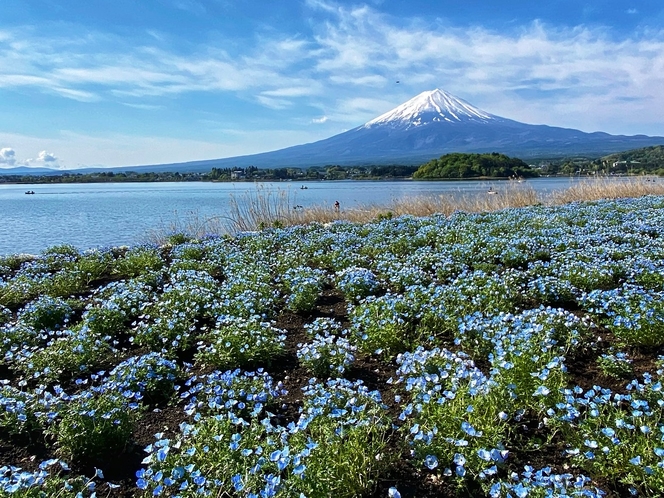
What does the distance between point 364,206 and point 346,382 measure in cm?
1617

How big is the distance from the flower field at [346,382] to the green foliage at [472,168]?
42.8 metres

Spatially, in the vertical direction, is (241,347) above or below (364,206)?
above

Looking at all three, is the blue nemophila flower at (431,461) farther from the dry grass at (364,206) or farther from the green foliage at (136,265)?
the dry grass at (364,206)

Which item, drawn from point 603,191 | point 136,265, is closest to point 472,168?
point 603,191

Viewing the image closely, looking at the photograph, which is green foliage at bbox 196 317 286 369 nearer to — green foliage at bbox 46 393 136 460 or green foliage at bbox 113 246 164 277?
green foliage at bbox 46 393 136 460

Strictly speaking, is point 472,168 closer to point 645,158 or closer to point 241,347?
point 645,158

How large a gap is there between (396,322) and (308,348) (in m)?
0.98

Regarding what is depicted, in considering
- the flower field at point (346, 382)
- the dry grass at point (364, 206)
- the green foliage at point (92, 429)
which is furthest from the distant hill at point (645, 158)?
the green foliage at point (92, 429)

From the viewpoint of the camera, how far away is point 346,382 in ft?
11.5

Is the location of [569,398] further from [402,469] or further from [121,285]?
[121,285]

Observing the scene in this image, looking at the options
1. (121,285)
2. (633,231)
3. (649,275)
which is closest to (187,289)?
(121,285)

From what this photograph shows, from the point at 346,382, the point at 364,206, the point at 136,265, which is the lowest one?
the point at 364,206

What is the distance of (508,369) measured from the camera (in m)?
3.54

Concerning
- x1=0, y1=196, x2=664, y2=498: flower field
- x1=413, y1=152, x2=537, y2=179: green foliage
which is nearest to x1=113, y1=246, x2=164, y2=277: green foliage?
x1=0, y1=196, x2=664, y2=498: flower field
